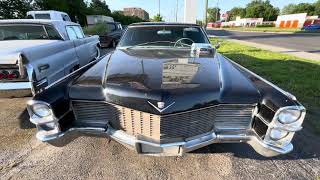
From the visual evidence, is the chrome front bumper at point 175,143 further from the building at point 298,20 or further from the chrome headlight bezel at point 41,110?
the building at point 298,20

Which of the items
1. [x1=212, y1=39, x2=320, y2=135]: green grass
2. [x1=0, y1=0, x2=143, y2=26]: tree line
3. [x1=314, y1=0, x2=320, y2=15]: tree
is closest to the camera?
[x1=212, y1=39, x2=320, y2=135]: green grass

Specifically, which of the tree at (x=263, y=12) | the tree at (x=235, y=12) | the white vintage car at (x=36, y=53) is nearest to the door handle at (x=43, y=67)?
the white vintage car at (x=36, y=53)

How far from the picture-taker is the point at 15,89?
145 inches

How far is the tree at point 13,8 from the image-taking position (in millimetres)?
19797

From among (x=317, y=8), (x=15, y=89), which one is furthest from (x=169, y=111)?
(x=317, y=8)

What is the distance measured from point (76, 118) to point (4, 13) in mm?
21786

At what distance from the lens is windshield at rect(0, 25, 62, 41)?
5.22 m

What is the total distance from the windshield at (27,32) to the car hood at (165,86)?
3032 millimetres

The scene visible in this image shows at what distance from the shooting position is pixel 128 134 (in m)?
2.47

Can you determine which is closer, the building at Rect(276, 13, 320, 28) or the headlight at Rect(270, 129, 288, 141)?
the headlight at Rect(270, 129, 288, 141)

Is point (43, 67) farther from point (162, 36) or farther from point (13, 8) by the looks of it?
point (13, 8)

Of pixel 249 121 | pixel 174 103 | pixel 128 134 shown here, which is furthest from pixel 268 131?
pixel 128 134

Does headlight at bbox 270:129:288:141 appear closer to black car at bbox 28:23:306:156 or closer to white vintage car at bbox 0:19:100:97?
black car at bbox 28:23:306:156

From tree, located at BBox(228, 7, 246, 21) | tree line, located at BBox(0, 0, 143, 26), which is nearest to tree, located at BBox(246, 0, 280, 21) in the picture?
tree, located at BBox(228, 7, 246, 21)
